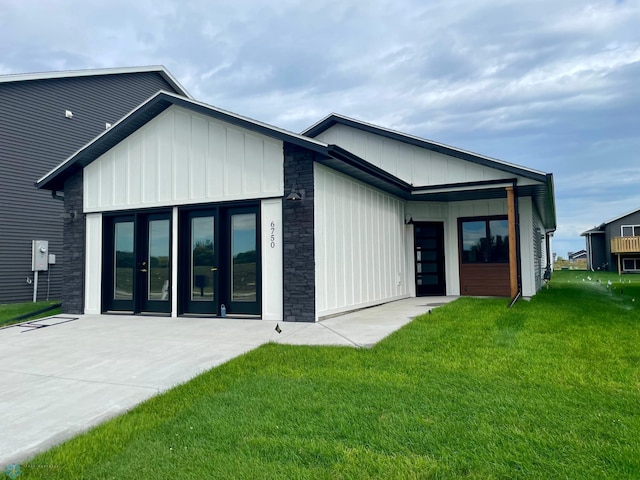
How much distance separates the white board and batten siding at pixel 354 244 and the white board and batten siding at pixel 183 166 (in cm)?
112

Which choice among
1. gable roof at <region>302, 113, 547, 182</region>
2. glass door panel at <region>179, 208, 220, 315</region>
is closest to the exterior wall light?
glass door panel at <region>179, 208, 220, 315</region>

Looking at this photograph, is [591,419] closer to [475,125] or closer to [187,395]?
[187,395]

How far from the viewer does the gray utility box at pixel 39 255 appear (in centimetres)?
1311

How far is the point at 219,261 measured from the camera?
8.07m

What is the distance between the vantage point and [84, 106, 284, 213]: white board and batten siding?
7812 millimetres

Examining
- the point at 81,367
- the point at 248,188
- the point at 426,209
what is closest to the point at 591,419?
the point at 81,367

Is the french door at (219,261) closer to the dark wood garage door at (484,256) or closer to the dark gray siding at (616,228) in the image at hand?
the dark wood garage door at (484,256)

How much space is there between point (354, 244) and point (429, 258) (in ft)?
13.8

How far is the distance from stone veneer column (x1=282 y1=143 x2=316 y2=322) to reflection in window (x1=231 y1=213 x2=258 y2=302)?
0.76 m

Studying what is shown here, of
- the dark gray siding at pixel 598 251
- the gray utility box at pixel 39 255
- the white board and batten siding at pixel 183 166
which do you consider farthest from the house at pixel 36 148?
the dark gray siding at pixel 598 251

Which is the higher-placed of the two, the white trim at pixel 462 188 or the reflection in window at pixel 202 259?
the white trim at pixel 462 188

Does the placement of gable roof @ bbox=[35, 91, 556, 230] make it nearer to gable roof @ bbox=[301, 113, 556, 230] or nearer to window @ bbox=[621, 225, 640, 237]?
gable roof @ bbox=[301, 113, 556, 230]

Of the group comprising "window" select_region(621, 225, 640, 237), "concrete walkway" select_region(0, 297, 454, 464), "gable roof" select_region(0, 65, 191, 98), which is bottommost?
"concrete walkway" select_region(0, 297, 454, 464)

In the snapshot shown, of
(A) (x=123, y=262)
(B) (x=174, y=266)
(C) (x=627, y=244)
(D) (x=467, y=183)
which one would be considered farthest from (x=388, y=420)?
(C) (x=627, y=244)
